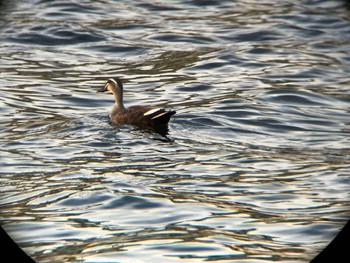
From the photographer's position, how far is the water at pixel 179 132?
4.34 metres

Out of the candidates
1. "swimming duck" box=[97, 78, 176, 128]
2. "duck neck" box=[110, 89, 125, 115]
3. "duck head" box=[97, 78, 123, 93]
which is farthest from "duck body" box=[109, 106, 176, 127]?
"duck head" box=[97, 78, 123, 93]

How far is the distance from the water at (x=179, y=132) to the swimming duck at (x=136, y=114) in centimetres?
14

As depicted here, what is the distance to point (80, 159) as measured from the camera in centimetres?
682

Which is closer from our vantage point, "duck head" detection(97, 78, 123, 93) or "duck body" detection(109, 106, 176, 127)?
"duck body" detection(109, 106, 176, 127)

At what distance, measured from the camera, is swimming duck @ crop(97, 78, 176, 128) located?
322 inches

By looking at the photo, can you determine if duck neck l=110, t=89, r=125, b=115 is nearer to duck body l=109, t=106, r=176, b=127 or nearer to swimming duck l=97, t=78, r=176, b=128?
swimming duck l=97, t=78, r=176, b=128

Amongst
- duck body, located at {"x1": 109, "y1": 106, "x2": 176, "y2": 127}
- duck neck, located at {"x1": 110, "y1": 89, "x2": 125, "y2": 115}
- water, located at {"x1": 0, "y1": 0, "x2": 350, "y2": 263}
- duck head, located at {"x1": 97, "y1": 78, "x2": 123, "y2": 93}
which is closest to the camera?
water, located at {"x1": 0, "y1": 0, "x2": 350, "y2": 263}

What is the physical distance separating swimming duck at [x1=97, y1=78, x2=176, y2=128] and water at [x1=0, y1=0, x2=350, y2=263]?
14cm

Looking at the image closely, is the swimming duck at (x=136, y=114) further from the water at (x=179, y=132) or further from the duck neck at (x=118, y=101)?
the water at (x=179, y=132)

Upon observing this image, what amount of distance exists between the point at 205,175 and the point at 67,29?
22.0 ft

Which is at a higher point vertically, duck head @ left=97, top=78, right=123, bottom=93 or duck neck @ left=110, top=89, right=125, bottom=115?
duck head @ left=97, top=78, right=123, bottom=93

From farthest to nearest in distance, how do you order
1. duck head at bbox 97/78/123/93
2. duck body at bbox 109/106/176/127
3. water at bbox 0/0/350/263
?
duck head at bbox 97/78/123/93, duck body at bbox 109/106/176/127, water at bbox 0/0/350/263

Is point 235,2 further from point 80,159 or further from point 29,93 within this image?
point 80,159

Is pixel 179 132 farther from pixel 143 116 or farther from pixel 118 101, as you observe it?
pixel 118 101
